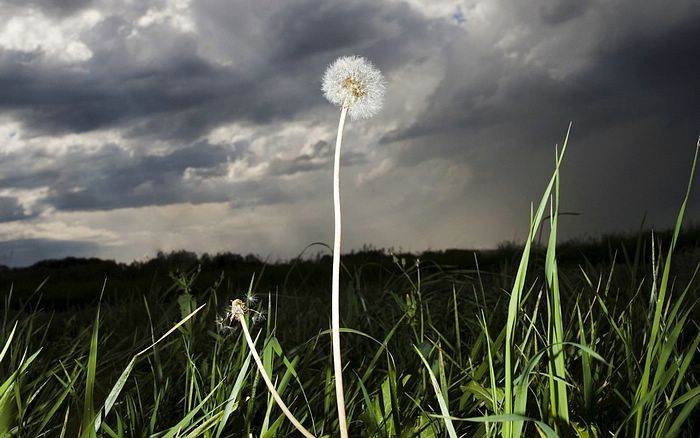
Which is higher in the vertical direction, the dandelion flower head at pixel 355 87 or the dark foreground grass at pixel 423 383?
the dandelion flower head at pixel 355 87

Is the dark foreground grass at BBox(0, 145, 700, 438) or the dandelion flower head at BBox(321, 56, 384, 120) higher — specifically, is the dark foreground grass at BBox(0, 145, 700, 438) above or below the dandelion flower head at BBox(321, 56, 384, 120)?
below

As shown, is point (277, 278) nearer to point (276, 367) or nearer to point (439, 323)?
point (439, 323)

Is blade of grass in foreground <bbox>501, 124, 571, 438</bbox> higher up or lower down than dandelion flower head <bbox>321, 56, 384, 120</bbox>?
lower down

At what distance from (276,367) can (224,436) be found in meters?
0.42

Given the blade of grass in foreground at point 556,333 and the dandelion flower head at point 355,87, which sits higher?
the dandelion flower head at point 355,87

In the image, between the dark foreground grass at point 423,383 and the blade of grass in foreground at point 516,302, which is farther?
the dark foreground grass at point 423,383

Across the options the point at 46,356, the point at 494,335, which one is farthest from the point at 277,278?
the point at 494,335

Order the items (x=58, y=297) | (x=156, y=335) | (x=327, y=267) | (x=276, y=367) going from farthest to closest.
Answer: (x=327, y=267) < (x=58, y=297) < (x=156, y=335) < (x=276, y=367)

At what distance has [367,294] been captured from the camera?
472 centimetres

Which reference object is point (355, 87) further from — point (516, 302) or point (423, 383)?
point (423, 383)

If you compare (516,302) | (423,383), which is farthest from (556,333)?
(423,383)

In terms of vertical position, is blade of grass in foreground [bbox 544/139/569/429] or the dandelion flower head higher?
the dandelion flower head

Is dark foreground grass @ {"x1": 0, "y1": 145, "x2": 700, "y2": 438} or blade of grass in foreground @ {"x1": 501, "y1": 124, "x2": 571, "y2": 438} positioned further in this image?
dark foreground grass @ {"x1": 0, "y1": 145, "x2": 700, "y2": 438}

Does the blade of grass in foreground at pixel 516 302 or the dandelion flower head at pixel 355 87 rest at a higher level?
the dandelion flower head at pixel 355 87
